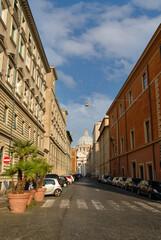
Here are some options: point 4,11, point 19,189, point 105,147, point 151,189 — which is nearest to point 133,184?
point 151,189

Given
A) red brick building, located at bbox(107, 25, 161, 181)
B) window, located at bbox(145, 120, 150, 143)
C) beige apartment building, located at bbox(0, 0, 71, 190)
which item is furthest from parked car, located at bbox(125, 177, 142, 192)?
Answer: beige apartment building, located at bbox(0, 0, 71, 190)

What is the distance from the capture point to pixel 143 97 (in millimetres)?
31516

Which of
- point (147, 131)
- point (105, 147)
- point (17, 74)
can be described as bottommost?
point (147, 131)

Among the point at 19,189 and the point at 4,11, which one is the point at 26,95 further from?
the point at 19,189

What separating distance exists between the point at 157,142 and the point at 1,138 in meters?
16.2

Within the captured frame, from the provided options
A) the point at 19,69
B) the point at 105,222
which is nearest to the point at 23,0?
the point at 19,69

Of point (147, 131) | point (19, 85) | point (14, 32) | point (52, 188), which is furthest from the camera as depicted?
point (147, 131)

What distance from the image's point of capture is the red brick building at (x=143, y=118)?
26.6 m

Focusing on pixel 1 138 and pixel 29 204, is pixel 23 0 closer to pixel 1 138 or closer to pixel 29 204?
pixel 1 138

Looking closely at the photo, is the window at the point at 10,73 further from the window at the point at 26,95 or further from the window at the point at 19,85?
the window at the point at 26,95

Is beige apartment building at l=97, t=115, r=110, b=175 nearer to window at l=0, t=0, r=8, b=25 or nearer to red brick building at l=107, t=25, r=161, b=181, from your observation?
red brick building at l=107, t=25, r=161, b=181

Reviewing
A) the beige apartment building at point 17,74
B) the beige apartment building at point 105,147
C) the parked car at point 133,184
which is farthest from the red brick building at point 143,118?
the beige apartment building at point 105,147

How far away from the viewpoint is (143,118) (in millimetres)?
31188

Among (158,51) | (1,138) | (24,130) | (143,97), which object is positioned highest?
(158,51)
